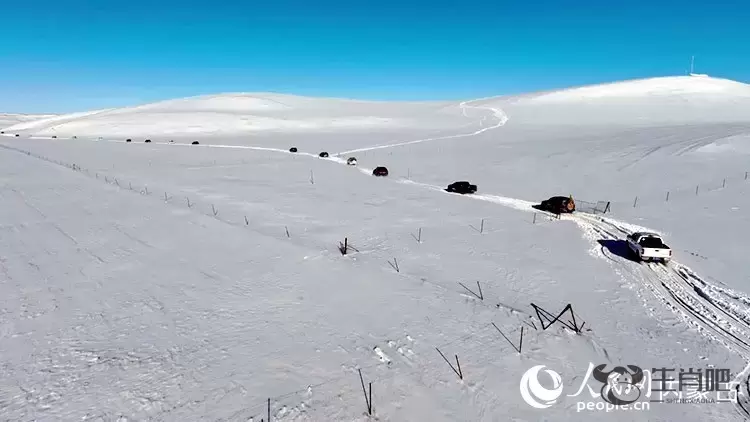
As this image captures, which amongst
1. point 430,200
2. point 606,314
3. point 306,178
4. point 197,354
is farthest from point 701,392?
point 306,178

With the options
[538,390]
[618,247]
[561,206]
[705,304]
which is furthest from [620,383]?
[561,206]

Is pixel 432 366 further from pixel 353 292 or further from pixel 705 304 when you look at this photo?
pixel 705 304

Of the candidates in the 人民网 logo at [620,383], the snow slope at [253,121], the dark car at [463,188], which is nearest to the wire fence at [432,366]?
the 人民网 logo at [620,383]

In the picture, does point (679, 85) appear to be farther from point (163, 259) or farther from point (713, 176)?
point (163, 259)

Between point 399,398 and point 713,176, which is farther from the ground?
point 713,176

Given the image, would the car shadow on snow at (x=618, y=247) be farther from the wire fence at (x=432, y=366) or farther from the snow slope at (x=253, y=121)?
the snow slope at (x=253, y=121)
